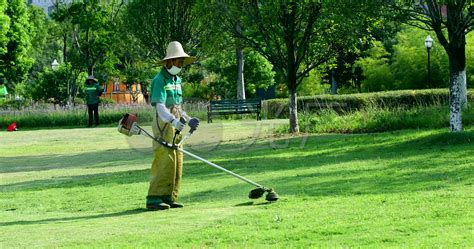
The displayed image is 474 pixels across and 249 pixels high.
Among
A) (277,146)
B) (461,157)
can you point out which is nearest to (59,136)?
(277,146)

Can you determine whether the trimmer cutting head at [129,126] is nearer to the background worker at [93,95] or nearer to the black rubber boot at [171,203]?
the black rubber boot at [171,203]

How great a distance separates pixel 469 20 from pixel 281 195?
9143 millimetres

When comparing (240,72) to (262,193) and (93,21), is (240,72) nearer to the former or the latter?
(93,21)

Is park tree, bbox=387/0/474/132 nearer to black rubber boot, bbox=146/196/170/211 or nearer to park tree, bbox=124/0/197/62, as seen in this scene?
black rubber boot, bbox=146/196/170/211

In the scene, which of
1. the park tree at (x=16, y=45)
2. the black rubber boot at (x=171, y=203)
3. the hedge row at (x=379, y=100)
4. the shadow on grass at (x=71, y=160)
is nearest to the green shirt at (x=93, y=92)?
the hedge row at (x=379, y=100)

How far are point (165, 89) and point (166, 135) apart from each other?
0.60 m

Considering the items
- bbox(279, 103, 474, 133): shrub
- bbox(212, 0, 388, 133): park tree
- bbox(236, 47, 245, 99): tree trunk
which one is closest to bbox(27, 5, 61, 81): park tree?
bbox(236, 47, 245, 99): tree trunk

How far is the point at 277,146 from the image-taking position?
2150 cm

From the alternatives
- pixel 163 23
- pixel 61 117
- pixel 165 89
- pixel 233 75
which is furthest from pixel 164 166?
pixel 233 75

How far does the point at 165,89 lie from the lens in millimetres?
11641

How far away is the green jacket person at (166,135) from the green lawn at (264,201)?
11.3 inches

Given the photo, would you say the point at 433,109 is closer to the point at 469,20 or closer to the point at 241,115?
the point at 469,20

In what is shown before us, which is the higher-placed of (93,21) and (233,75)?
(93,21)

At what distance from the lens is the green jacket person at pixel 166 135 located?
11.4 metres
